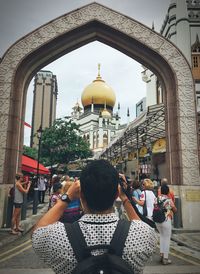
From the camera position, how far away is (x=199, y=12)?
70.4 ft

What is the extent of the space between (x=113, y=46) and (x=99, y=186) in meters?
10.2

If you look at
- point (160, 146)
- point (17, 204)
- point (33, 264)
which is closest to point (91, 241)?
point (33, 264)

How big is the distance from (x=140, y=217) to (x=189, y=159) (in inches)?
319

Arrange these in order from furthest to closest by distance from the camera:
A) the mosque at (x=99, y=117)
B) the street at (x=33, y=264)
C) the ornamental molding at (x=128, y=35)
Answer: the mosque at (x=99, y=117) < the ornamental molding at (x=128, y=35) < the street at (x=33, y=264)

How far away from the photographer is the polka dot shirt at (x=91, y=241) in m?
1.38

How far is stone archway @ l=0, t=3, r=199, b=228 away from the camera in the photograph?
9.31 m

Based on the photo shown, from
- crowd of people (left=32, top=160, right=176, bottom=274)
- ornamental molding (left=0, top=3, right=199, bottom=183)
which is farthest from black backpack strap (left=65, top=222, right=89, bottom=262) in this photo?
ornamental molding (left=0, top=3, right=199, bottom=183)

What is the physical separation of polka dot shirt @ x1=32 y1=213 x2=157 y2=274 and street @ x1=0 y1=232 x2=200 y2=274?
373 cm

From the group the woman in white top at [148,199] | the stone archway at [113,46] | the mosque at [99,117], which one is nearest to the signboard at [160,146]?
the stone archway at [113,46]

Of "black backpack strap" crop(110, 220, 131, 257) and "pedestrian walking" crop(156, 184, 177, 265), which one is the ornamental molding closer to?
"pedestrian walking" crop(156, 184, 177, 265)

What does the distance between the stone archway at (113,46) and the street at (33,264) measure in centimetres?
362

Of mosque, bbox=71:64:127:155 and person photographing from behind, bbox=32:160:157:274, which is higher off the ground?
mosque, bbox=71:64:127:155

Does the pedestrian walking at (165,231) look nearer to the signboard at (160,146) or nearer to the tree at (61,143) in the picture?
the signboard at (160,146)

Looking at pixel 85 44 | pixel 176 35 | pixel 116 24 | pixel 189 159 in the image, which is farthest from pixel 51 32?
pixel 176 35
